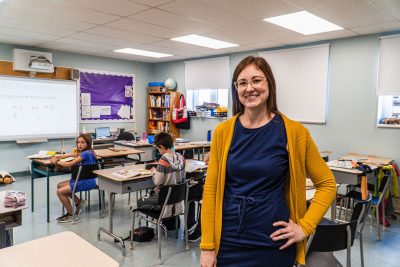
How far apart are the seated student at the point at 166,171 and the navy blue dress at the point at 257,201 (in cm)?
206

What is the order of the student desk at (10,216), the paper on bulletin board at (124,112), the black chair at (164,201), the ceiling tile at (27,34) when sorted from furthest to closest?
the paper on bulletin board at (124,112) < the ceiling tile at (27,34) < the black chair at (164,201) < the student desk at (10,216)

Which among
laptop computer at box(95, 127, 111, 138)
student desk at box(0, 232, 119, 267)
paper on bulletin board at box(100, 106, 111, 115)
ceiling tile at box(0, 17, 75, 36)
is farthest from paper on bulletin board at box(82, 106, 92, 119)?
student desk at box(0, 232, 119, 267)

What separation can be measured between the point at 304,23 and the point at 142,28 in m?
2.31

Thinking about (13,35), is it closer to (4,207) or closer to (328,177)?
(4,207)

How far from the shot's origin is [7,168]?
6184 mm

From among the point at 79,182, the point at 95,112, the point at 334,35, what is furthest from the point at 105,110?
the point at 334,35

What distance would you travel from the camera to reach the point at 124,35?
5.09 meters

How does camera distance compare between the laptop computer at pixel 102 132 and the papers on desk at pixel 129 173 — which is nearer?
the papers on desk at pixel 129 173

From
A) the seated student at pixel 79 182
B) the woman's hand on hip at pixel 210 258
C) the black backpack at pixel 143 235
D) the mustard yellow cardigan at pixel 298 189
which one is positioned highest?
the mustard yellow cardigan at pixel 298 189

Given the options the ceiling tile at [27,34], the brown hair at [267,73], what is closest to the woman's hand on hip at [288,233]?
the brown hair at [267,73]

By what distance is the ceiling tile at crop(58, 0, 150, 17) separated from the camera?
11.2 ft

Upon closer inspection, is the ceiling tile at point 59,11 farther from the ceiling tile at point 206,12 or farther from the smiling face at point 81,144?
the smiling face at point 81,144

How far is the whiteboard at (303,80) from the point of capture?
5.27 m

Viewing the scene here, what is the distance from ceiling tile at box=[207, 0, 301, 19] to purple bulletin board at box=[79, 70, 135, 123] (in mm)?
4649
